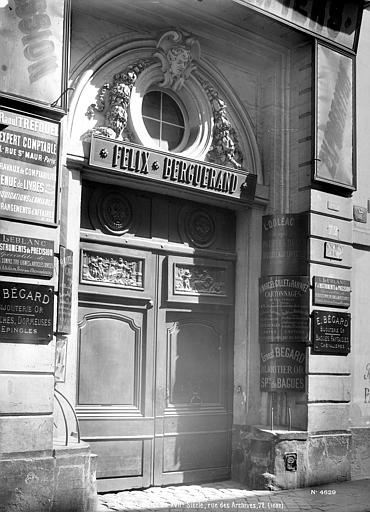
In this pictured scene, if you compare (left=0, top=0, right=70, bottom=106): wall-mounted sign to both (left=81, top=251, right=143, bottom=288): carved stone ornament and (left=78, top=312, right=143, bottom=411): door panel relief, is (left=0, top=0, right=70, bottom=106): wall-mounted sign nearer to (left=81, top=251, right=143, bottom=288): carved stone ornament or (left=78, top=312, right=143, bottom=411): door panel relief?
(left=81, top=251, right=143, bottom=288): carved stone ornament

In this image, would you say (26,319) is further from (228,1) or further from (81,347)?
(228,1)

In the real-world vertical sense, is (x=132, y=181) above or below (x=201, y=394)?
above

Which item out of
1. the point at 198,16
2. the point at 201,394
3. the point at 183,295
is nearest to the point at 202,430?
the point at 201,394

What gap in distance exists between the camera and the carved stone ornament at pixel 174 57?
29.1 ft

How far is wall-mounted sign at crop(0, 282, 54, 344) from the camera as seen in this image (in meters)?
6.83

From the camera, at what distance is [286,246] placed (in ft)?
30.6

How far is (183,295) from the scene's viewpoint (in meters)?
8.96

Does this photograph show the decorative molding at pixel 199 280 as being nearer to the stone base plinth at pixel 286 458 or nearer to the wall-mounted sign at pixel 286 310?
the wall-mounted sign at pixel 286 310

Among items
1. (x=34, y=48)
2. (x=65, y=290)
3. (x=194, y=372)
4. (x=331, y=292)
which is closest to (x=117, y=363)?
(x=194, y=372)

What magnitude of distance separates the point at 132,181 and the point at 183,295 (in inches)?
59.4

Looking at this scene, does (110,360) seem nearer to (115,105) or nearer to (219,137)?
(115,105)

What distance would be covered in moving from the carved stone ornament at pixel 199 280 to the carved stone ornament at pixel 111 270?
0.55m

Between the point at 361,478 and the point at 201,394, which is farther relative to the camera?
the point at 361,478

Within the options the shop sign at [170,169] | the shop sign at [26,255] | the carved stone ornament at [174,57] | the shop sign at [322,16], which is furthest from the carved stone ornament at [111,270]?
the shop sign at [322,16]
